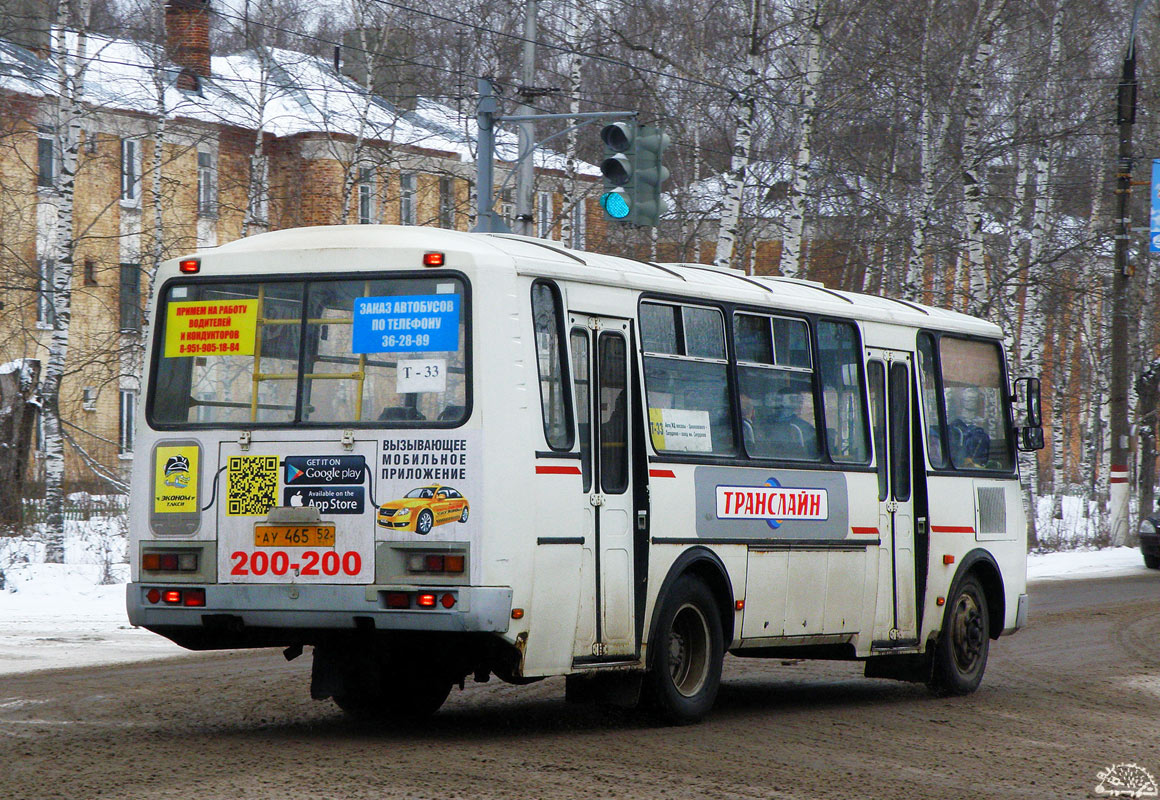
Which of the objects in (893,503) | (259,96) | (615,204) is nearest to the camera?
(893,503)

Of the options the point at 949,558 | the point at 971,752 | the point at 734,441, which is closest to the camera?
the point at 971,752

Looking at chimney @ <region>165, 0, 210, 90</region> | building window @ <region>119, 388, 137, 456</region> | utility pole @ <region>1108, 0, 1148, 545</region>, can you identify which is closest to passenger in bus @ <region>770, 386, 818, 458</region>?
chimney @ <region>165, 0, 210, 90</region>

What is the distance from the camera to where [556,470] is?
9.33 m

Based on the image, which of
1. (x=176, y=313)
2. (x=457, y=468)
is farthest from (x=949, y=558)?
(x=176, y=313)

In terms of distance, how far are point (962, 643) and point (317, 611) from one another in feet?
19.1

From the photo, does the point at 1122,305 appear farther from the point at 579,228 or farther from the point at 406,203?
the point at 406,203

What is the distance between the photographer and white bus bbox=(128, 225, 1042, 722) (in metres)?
8.95

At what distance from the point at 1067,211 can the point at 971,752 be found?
113 ft

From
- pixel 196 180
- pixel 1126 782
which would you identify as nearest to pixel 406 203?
pixel 196 180

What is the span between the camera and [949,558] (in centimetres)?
1295

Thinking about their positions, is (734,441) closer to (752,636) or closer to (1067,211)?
(752,636)

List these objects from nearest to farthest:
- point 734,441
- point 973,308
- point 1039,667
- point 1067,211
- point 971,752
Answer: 1. point 971,752
2. point 734,441
3. point 1039,667
4. point 973,308
5. point 1067,211

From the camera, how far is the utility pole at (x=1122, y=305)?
99.5ft

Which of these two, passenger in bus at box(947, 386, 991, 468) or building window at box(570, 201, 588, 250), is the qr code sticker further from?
building window at box(570, 201, 588, 250)
